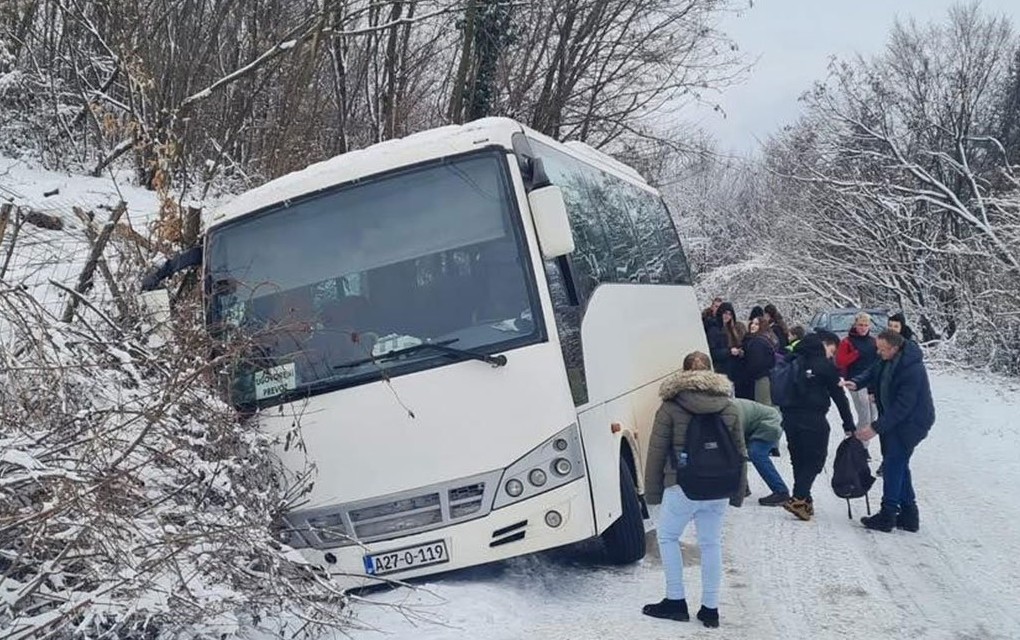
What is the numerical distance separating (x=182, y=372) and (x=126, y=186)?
988 cm

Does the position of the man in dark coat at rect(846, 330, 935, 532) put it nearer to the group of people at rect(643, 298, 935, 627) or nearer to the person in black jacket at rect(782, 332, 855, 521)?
the group of people at rect(643, 298, 935, 627)

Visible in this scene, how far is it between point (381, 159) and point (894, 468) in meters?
5.23

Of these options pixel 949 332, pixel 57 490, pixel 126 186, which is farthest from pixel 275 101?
pixel 949 332

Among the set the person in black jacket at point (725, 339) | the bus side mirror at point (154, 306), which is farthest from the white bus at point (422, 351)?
the person in black jacket at point (725, 339)

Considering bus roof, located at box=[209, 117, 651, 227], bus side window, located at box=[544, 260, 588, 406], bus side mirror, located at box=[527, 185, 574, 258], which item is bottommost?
bus side window, located at box=[544, 260, 588, 406]

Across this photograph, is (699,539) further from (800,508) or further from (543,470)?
(800,508)

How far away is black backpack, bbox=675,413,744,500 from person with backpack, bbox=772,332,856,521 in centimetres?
340

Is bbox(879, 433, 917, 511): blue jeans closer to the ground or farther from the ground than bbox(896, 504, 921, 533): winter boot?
farther from the ground

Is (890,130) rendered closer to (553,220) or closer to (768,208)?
(768,208)

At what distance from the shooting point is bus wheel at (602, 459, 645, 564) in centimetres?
752

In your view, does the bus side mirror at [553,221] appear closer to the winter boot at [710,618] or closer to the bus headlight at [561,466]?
the bus headlight at [561,466]

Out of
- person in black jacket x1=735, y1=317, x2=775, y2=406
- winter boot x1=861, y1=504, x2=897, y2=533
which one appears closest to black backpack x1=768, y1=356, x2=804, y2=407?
winter boot x1=861, y1=504, x2=897, y2=533

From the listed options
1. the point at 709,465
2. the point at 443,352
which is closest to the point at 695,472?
the point at 709,465

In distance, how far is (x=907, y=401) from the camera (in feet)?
28.7
